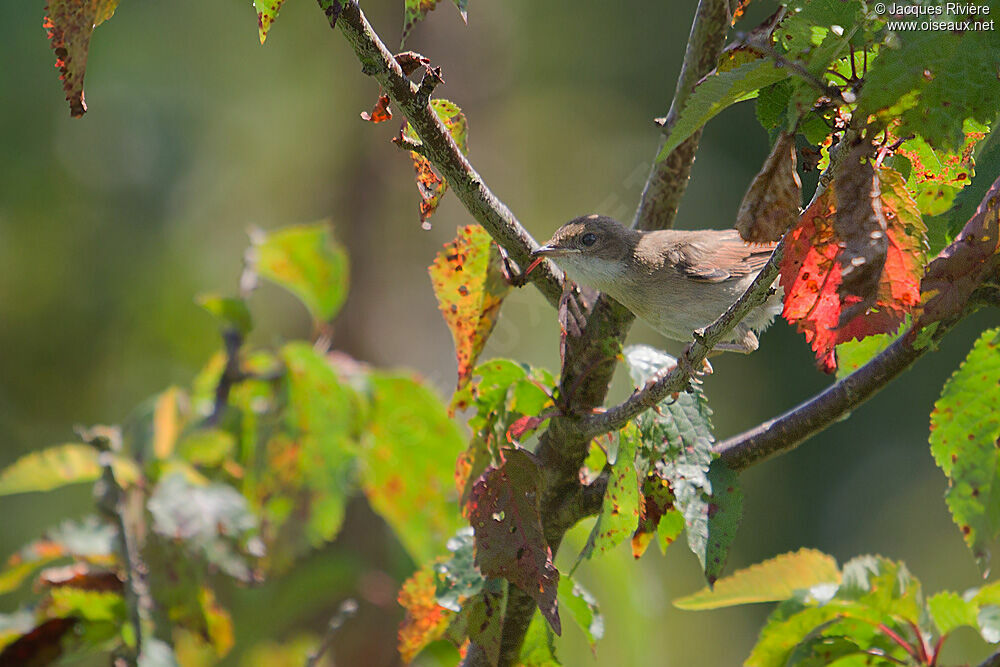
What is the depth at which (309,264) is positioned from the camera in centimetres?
254

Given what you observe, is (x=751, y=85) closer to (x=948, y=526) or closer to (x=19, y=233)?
(x=19, y=233)

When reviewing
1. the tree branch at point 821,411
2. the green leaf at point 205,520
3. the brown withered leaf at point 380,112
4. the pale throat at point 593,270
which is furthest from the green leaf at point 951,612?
the green leaf at point 205,520

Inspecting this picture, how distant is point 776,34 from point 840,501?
10.3 metres

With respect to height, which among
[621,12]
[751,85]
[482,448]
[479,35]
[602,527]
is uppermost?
[621,12]

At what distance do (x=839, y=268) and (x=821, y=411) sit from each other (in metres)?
0.54

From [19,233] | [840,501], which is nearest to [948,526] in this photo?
[840,501]

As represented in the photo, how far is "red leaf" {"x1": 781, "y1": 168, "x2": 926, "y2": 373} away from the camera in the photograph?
3.15ft

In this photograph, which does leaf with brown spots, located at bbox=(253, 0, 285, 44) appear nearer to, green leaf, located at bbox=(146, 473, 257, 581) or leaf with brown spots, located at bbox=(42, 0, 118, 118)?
leaf with brown spots, located at bbox=(42, 0, 118, 118)

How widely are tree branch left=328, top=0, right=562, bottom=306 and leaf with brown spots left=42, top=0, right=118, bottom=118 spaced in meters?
0.24

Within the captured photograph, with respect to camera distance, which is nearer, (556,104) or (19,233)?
(19,233)

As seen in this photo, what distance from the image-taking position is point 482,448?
63.0 inches

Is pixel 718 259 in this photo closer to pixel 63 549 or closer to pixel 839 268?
pixel 839 268

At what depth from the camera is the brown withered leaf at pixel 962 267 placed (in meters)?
1.08

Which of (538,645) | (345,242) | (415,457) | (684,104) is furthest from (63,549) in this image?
(345,242)
